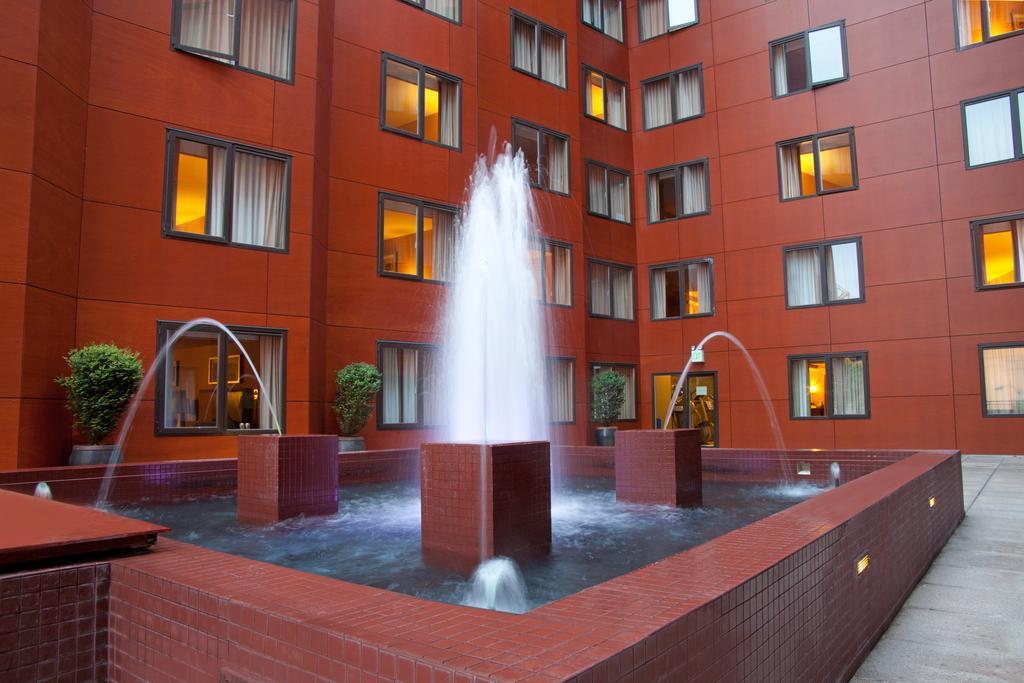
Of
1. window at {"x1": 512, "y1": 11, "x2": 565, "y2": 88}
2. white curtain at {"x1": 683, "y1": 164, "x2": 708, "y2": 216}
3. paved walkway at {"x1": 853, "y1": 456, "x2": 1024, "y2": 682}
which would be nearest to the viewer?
paved walkway at {"x1": 853, "y1": 456, "x2": 1024, "y2": 682}

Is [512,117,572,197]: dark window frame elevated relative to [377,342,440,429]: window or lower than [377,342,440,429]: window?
elevated

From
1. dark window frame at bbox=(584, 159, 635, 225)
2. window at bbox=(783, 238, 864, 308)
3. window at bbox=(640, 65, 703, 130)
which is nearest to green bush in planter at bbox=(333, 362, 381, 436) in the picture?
dark window frame at bbox=(584, 159, 635, 225)

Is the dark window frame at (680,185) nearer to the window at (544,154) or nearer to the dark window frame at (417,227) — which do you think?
the window at (544,154)

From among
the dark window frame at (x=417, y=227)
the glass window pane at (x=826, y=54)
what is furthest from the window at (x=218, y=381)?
the glass window pane at (x=826, y=54)

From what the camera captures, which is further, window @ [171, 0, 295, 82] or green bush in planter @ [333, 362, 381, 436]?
green bush in planter @ [333, 362, 381, 436]

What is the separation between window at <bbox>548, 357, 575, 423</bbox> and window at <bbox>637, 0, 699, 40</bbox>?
11.1m

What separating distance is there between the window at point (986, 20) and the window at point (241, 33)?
15.2 meters

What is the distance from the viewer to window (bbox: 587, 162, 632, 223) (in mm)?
20188

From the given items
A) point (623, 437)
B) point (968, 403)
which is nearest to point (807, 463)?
point (623, 437)

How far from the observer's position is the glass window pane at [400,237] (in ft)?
48.7

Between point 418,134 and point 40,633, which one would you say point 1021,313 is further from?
point 40,633

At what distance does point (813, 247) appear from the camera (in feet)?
59.4

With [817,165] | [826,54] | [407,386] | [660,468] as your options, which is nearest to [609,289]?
[817,165]

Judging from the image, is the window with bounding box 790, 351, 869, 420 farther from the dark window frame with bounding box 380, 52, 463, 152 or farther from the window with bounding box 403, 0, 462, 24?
the window with bounding box 403, 0, 462, 24
